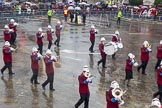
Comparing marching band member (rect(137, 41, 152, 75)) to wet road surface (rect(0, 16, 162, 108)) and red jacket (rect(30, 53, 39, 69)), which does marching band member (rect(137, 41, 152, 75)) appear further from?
red jacket (rect(30, 53, 39, 69))

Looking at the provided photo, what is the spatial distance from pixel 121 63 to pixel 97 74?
2.94 meters

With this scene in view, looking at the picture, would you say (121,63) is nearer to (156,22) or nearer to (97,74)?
(97,74)

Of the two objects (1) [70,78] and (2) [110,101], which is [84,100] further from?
(1) [70,78]

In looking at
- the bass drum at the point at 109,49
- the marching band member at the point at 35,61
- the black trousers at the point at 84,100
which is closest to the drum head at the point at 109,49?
the bass drum at the point at 109,49

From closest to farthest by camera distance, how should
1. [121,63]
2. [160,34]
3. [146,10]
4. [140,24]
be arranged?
[121,63] → [160,34] → [140,24] → [146,10]

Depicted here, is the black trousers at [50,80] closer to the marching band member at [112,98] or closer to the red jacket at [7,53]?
the red jacket at [7,53]

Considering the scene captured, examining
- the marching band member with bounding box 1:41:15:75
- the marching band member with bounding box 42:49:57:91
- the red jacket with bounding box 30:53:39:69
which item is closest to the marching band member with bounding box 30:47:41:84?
the red jacket with bounding box 30:53:39:69

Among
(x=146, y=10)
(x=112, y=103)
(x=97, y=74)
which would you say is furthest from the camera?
(x=146, y=10)

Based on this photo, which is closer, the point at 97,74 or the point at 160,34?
the point at 97,74

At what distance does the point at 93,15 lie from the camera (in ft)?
156

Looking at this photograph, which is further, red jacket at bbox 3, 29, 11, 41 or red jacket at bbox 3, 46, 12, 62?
red jacket at bbox 3, 29, 11, 41

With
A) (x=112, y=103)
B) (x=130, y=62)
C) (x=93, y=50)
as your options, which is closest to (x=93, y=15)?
(x=93, y=50)

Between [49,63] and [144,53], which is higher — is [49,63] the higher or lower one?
the higher one

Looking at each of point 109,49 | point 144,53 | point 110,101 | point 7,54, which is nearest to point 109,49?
point 109,49
